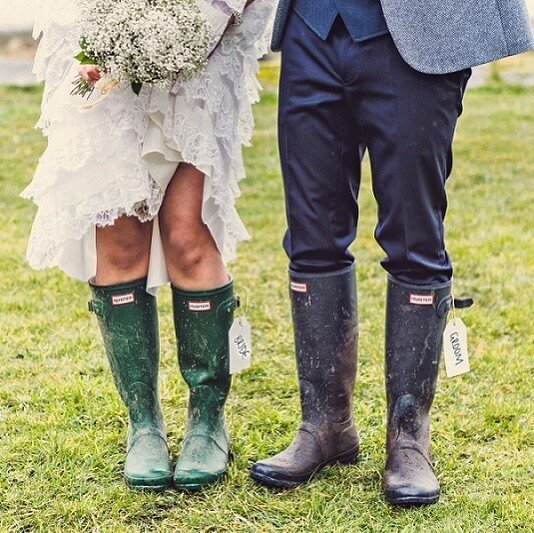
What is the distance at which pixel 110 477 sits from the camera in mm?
2436

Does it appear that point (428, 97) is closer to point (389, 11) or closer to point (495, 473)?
point (389, 11)

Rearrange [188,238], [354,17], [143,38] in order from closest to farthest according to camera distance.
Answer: [143,38]
[354,17]
[188,238]

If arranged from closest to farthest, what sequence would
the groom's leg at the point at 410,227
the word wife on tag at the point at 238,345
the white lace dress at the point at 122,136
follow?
1. the groom's leg at the point at 410,227
2. the white lace dress at the point at 122,136
3. the word wife on tag at the point at 238,345

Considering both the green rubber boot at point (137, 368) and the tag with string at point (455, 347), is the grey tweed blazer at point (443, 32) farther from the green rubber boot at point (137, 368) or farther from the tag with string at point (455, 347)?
the green rubber boot at point (137, 368)

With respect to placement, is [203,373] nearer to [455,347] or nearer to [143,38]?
[455,347]

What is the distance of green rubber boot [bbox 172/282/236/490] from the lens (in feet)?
7.81

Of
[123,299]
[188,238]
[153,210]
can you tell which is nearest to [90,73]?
[153,210]

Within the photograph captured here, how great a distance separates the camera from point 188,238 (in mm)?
2350

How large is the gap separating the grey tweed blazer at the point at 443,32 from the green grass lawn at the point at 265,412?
1017mm

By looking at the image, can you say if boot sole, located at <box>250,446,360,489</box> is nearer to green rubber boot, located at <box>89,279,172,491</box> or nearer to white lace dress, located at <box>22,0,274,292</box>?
green rubber boot, located at <box>89,279,172,491</box>

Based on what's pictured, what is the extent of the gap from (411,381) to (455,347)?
14cm

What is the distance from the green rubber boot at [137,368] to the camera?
2371 mm

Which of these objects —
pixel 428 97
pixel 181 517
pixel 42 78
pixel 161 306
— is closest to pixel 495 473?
pixel 181 517

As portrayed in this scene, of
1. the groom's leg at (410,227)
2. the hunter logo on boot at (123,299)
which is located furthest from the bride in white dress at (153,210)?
the groom's leg at (410,227)
